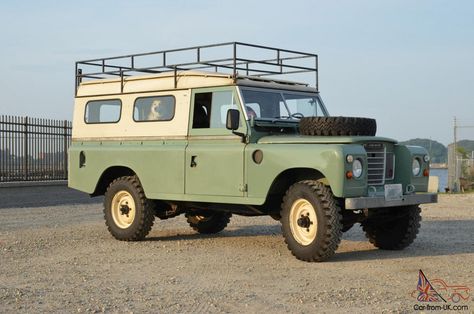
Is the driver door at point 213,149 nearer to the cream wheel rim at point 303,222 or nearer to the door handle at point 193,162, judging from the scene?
the door handle at point 193,162

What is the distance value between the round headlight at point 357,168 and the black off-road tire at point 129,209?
145 inches

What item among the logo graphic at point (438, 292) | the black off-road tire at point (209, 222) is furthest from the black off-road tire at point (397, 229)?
the black off-road tire at point (209, 222)

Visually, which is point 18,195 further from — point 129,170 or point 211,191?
point 211,191

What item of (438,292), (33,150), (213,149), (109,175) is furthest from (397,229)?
(33,150)

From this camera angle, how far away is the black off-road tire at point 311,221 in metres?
8.36

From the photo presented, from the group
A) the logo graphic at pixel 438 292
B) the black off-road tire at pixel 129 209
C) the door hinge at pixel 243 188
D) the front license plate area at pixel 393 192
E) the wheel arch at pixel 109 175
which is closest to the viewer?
the logo graphic at pixel 438 292

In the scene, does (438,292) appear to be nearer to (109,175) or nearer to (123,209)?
(123,209)

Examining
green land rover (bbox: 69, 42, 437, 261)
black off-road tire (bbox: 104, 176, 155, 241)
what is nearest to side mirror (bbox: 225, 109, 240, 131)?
green land rover (bbox: 69, 42, 437, 261)

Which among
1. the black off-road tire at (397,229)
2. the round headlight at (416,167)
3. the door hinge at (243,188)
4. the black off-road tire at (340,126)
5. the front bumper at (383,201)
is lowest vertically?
the black off-road tire at (397,229)

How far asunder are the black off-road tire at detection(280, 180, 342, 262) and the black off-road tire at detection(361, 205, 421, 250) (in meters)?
1.55

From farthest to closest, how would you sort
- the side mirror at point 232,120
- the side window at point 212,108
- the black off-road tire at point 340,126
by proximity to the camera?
the side window at point 212,108, the side mirror at point 232,120, the black off-road tire at point 340,126

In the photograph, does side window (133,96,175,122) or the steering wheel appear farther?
side window (133,96,175,122)

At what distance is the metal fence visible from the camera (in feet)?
56.2

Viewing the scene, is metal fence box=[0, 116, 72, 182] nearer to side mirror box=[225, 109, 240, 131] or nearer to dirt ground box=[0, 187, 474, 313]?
dirt ground box=[0, 187, 474, 313]
